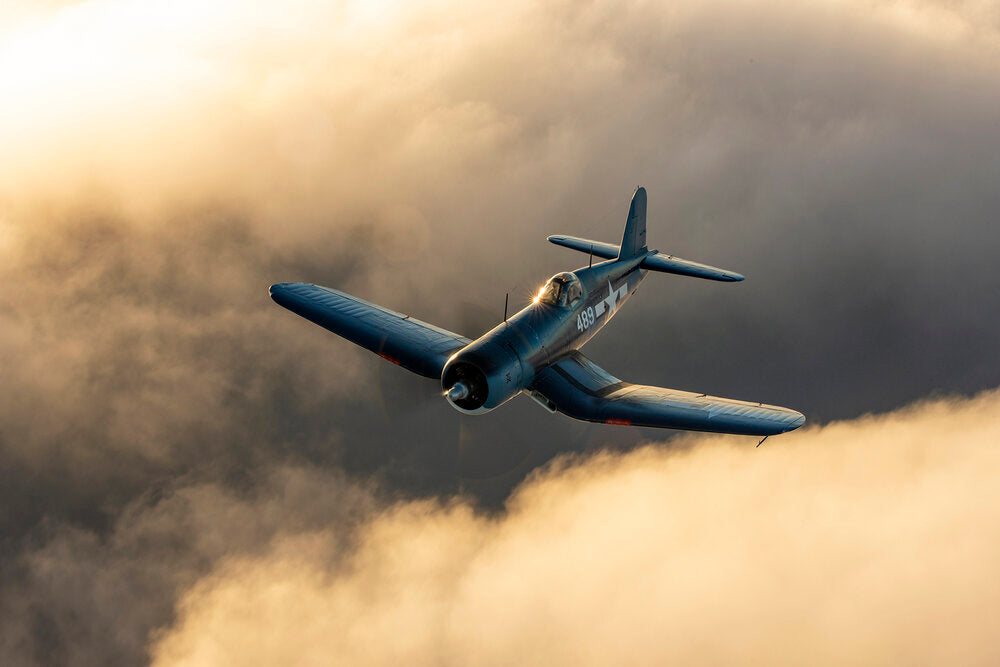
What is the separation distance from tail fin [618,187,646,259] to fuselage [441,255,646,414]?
2.46m

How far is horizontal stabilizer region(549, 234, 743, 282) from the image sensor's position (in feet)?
92.5

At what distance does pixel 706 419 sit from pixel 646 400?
2.10 metres

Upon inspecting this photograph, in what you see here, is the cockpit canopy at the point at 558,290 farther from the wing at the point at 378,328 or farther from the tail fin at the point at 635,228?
the tail fin at the point at 635,228

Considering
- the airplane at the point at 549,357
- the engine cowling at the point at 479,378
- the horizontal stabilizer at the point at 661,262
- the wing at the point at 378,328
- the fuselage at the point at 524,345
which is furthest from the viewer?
the horizontal stabilizer at the point at 661,262

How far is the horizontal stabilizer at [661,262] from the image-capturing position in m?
28.2

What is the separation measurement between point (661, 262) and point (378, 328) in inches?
527

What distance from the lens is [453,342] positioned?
23516mm

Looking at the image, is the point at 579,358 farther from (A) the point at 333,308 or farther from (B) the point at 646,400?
(A) the point at 333,308

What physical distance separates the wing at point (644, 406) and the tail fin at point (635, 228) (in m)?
7.41

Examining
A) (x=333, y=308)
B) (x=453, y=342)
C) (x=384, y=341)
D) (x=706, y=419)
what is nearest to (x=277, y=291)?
(x=333, y=308)

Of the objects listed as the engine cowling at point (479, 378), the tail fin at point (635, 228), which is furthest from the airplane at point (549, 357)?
the tail fin at point (635, 228)

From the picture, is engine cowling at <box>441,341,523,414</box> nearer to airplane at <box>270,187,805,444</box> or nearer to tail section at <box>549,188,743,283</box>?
airplane at <box>270,187,805,444</box>

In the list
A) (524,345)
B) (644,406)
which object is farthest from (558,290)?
(644,406)

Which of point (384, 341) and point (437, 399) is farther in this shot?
point (384, 341)
